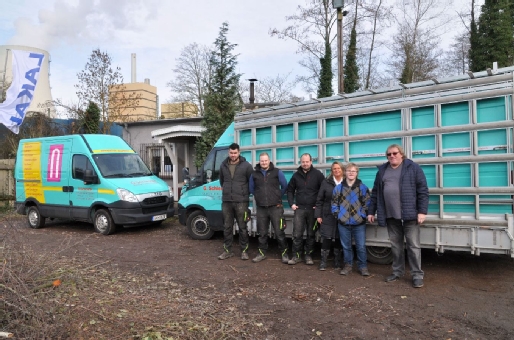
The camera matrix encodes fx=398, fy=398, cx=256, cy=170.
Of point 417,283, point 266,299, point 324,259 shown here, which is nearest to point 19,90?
point 324,259

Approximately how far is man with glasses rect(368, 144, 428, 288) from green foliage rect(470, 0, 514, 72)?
1827 cm

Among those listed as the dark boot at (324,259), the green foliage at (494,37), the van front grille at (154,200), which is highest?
the green foliage at (494,37)

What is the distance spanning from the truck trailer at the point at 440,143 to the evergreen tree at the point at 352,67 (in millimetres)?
→ 15510

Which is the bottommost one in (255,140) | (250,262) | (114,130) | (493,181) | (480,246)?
(250,262)

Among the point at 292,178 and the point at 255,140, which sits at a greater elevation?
the point at 255,140

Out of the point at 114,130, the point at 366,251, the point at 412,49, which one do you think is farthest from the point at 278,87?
the point at 366,251

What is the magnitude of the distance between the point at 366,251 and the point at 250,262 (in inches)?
76.2

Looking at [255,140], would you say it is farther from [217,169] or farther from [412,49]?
[412,49]

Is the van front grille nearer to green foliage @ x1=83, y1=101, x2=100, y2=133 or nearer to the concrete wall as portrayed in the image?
the concrete wall

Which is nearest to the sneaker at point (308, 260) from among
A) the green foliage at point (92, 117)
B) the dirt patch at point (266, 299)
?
the dirt patch at point (266, 299)

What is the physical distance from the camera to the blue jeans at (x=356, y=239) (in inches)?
227

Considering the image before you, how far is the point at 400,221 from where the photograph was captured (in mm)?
5383

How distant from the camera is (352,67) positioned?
73.0ft

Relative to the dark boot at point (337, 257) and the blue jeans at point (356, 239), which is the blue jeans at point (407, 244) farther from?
the dark boot at point (337, 257)
